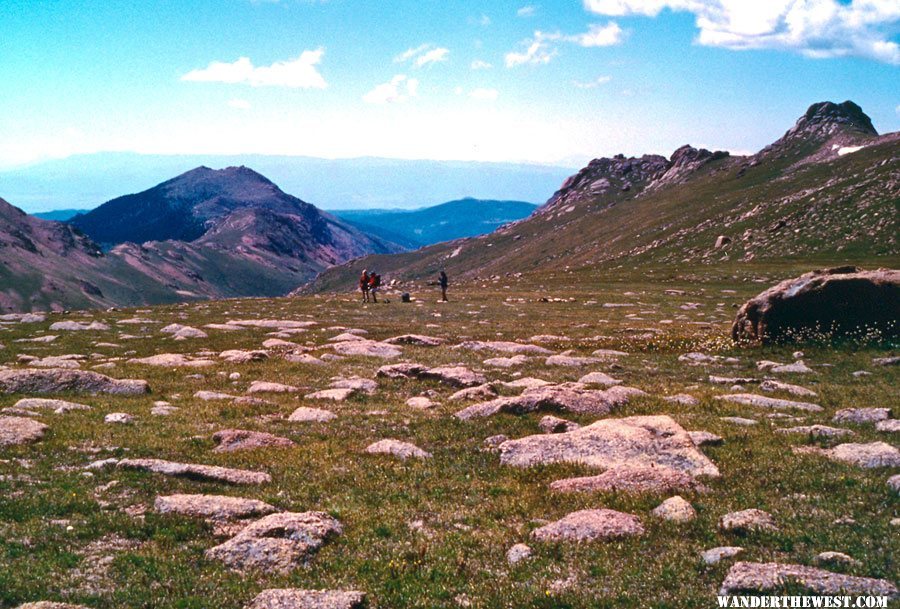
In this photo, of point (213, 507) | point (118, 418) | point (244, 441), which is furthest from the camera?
point (118, 418)

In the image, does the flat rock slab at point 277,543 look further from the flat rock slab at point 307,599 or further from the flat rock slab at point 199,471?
the flat rock slab at point 199,471

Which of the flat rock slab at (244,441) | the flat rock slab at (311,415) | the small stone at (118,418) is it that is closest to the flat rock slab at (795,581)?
the flat rock slab at (244,441)

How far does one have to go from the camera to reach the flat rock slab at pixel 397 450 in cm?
1729

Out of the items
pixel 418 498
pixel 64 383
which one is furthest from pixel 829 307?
pixel 64 383

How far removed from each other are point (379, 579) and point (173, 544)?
4245 millimetres

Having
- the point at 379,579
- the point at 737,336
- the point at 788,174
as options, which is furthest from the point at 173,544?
the point at 788,174

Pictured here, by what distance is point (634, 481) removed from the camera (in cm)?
1431

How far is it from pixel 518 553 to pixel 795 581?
178 inches

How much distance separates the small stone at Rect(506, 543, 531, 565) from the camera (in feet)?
36.7

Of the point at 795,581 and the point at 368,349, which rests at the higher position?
the point at 795,581

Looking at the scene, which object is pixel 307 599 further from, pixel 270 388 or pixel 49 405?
pixel 270 388

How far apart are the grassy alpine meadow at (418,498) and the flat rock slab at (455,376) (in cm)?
66

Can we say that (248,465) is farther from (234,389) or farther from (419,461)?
(234,389)

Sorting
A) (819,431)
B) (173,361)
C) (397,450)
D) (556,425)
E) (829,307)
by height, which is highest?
(829,307)
